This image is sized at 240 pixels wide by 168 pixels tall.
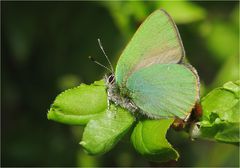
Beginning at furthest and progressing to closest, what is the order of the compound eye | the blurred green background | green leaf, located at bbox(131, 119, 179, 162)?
1. the blurred green background
2. the compound eye
3. green leaf, located at bbox(131, 119, 179, 162)

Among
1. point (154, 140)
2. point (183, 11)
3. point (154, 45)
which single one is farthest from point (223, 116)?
point (183, 11)

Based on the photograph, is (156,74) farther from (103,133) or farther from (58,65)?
(58,65)

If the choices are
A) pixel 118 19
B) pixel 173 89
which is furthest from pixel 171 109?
pixel 118 19

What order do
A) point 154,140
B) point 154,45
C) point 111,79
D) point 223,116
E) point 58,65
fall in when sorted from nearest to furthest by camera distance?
point 154,140, point 223,116, point 154,45, point 111,79, point 58,65

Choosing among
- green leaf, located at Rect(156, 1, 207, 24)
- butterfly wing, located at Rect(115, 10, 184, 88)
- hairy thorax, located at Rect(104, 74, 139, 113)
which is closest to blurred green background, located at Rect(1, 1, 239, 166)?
green leaf, located at Rect(156, 1, 207, 24)

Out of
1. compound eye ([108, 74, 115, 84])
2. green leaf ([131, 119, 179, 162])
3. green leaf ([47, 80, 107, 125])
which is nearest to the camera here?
green leaf ([131, 119, 179, 162])

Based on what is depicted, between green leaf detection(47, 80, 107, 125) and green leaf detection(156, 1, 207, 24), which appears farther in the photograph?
green leaf detection(156, 1, 207, 24)

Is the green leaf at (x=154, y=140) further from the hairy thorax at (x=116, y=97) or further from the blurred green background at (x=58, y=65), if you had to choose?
the blurred green background at (x=58, y=65)

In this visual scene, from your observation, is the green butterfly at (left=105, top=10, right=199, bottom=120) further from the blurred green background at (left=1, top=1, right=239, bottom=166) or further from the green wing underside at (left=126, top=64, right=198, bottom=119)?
the blurred green background at (left=1, top=1, right=239, bottom=166)
